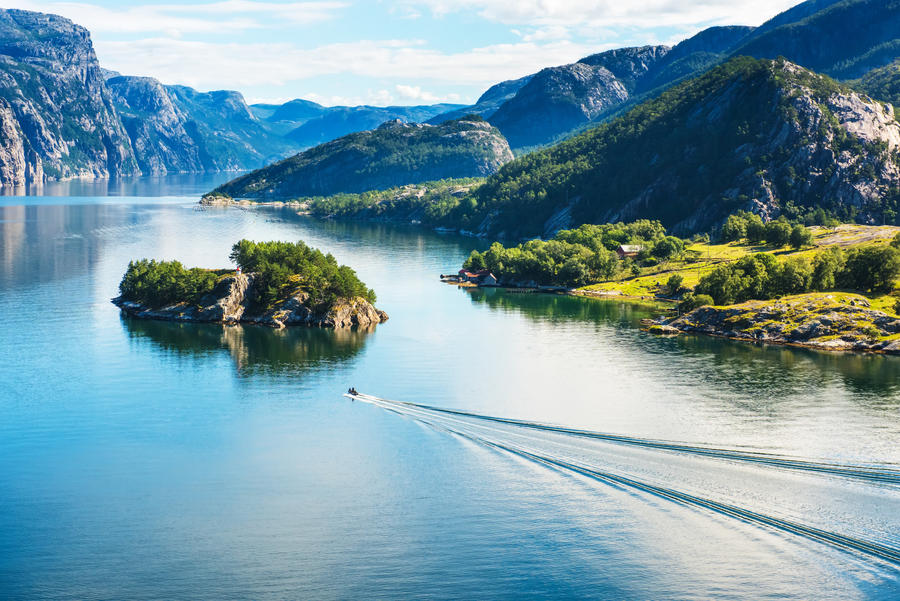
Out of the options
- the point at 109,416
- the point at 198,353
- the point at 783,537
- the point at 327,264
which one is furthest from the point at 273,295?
the point at 783,537

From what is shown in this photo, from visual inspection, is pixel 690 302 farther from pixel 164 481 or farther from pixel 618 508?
pixel 164 481

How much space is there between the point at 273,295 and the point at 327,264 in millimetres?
13919

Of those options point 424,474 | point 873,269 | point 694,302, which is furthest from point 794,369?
point 424,474

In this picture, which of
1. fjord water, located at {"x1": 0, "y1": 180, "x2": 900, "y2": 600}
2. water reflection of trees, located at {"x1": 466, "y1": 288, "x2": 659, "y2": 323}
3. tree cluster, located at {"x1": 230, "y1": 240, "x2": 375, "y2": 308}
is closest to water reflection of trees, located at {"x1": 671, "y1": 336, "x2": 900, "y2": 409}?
fjord water, located at {"x1": 0, "y1": 180, "x2": 900, "y2": 600}

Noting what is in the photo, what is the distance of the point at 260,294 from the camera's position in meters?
166

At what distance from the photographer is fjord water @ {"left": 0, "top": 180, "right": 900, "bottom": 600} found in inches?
2400

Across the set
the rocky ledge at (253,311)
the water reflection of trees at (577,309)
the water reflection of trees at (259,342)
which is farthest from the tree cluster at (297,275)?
the water reflection of trees at (577,309)

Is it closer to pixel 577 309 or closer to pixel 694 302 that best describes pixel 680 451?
pixel 694 302

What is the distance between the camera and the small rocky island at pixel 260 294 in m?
160

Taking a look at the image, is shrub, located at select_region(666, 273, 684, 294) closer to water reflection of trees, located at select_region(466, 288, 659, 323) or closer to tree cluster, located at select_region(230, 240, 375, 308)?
water reflection of trees, located at select_region(466, 288, 659, 323)

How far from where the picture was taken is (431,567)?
61.9 metres

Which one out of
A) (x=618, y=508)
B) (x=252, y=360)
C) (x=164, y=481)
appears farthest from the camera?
(x=252, y=360)

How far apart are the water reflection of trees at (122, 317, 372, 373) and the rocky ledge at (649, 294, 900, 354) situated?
6355 cm

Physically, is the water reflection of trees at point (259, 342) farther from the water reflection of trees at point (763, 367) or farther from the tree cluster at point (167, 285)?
the water reflection of trees at point (763, 367)
